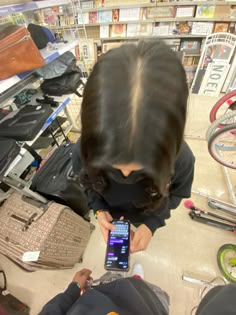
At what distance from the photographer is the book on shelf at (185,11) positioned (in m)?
2.09

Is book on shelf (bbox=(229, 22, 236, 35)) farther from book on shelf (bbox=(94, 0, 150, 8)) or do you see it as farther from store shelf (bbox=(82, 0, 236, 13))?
book on shelf (bbox=(94, 0, 150, 8))

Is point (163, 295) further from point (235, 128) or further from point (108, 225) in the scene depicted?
point (235, 128)

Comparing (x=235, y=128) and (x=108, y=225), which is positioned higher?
(x=235, y=128)

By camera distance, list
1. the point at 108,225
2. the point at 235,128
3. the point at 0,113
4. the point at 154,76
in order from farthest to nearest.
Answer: the point at 0,113
the point at 235,128
the point at 108,225
the point at 154,76

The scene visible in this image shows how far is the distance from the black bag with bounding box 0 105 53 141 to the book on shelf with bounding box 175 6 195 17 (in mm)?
1969

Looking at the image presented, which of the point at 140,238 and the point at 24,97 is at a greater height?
the point at 24,97

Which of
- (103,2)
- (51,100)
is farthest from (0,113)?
(103,2)

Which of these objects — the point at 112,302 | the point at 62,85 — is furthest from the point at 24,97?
the point at 112,302

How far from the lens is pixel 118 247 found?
0.74m

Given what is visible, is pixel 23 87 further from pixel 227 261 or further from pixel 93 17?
pixel 93 17

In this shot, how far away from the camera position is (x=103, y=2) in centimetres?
227

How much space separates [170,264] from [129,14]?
8.74 feet

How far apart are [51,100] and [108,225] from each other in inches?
39.9

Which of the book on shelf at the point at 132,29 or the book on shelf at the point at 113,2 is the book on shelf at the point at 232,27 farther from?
the book on shelf at the point at 132,29
